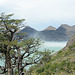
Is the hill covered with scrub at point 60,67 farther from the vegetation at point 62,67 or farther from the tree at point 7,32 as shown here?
the tree at point 7,32

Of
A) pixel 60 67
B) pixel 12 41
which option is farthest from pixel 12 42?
pixel 60 67

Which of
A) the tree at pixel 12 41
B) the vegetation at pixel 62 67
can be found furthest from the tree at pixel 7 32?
the vegetation at pixel 62 67

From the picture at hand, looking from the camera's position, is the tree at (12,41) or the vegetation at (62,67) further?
the vegetation at (62,67)

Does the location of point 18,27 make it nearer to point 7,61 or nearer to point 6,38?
point 6,38

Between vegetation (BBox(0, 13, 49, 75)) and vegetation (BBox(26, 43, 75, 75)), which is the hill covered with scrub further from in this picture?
vegetation (BBox(0, 13, 49, 75))

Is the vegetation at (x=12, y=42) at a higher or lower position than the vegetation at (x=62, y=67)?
higher

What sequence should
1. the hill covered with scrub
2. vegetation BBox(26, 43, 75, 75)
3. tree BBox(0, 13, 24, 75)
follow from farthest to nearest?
1. the hill covered with scrub
2. vegetation BBox(26, 43, 75, 75)
3. tree BBox(0, 13, 24, 75)

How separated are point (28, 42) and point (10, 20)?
3784 millimetres

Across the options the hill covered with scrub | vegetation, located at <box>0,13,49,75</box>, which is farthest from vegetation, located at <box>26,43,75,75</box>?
vegetation, located at <box>0,13,49,75</box>

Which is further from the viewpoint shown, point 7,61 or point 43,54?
point 43,54

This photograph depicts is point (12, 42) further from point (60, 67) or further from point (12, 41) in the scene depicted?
point (60, 67)

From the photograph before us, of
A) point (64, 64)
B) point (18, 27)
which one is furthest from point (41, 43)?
point (64, 64)

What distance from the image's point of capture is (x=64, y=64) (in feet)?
68.6

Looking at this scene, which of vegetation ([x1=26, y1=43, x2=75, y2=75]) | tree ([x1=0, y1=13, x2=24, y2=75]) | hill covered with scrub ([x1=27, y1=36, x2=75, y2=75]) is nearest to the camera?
tree ([x1=0, y1=13, x2=24, y2=75])
